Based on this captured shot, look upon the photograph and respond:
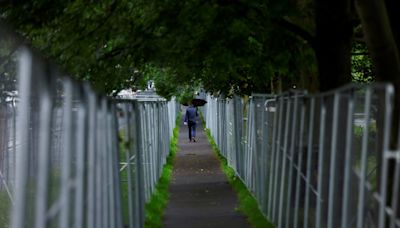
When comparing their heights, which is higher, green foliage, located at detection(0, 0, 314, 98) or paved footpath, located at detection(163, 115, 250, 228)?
green foliage, located at detection(0, 0, 314, 98)

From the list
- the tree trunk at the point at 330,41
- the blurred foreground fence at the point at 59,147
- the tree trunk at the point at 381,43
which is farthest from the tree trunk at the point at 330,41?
the blurred foreground fence at the point at 59,147

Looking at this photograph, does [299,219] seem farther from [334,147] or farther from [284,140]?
[334,147]

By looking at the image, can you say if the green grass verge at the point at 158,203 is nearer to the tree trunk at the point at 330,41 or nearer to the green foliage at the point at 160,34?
the green foliage at the point at 160,34

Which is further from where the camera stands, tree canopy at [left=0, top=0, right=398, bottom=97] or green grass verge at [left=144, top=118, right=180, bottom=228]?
green grass verge at [left=144, top=118, right=180, bottom=228]

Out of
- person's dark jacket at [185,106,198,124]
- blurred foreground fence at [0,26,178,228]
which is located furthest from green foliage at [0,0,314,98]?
person's dark jacket at [185,106,198,124]

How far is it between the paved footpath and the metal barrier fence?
1.83 ft

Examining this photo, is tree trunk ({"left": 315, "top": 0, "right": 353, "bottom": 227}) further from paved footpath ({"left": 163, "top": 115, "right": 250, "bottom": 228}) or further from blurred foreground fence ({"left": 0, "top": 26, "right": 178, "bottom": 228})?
blurred foreground fence ({"left": 0, "top": 26, "right": 178, "bottom": 228})

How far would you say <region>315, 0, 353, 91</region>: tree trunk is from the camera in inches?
433

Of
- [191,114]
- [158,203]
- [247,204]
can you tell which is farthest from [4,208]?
[191,114]

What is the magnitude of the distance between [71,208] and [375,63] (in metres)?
4.06

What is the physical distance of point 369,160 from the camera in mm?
5969

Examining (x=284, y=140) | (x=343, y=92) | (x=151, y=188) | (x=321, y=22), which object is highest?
(x=321, y=22)

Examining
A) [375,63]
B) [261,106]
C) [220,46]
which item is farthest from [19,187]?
[261,106]

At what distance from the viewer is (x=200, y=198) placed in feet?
54.7
